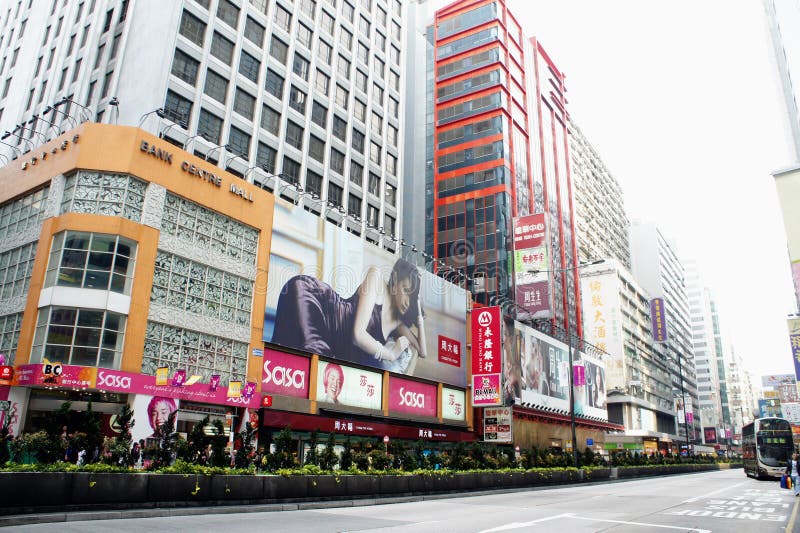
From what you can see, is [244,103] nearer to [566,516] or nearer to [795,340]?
[566,516]

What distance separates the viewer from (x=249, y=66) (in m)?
→ 43.8

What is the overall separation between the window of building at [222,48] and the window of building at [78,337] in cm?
2251

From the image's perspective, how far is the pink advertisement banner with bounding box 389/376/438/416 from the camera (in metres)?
42.6

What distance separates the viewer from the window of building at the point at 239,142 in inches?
1619

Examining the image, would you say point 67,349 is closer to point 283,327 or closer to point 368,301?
A: point 283,327

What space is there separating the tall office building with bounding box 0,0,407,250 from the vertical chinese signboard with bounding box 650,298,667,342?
74803 mm

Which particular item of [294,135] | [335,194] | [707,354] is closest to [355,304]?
[335,194]

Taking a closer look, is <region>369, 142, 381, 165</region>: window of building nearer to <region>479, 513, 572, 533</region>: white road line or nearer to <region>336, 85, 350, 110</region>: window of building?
<region>336, 85, 350, 110</region>: window of building

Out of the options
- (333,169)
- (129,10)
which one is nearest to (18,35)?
(129,10)

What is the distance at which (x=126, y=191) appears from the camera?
27.7m

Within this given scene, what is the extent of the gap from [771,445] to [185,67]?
152 ft

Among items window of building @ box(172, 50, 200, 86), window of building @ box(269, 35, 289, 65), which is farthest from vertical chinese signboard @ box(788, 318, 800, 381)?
window of building @ box(172, 50, 200, 86)

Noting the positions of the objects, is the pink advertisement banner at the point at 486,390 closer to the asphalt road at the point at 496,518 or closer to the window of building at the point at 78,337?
the asphalt road at the point at 496,518

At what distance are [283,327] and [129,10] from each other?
82.5 feet
